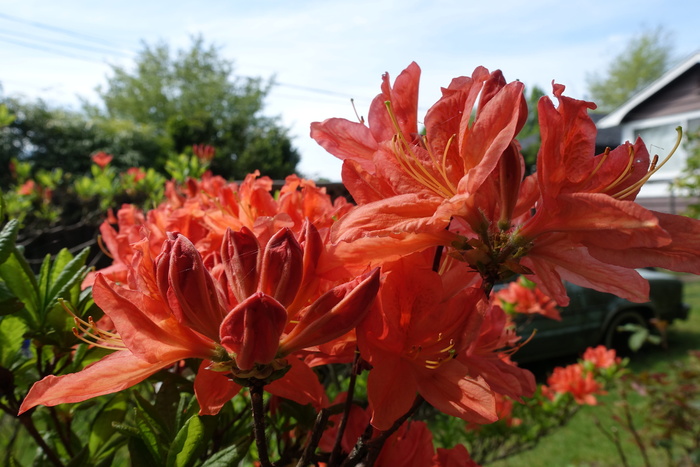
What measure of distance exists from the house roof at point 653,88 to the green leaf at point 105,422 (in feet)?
45.0

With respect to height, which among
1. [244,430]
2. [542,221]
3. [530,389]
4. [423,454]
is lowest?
[244,430]

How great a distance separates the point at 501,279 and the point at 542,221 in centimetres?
8

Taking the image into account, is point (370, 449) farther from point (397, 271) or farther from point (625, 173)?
point (625, 173)

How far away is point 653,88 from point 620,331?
8.15m

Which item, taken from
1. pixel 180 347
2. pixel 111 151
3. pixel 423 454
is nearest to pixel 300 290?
pixel 180 347

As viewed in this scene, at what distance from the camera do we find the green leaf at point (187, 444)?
0.64m

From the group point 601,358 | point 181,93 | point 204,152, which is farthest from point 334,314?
point 181,93

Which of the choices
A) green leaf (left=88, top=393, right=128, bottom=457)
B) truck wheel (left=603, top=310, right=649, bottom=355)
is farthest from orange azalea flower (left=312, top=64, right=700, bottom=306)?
truck wheel (left=603, top=310, right=649, bottom=355)

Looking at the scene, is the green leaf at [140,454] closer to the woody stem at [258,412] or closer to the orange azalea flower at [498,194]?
the woody stem at [258,412]

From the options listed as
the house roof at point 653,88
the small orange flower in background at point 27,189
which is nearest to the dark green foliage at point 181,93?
the house roof at point 653,88

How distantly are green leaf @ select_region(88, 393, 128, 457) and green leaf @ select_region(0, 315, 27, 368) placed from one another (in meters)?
0.18

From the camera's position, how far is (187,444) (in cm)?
65

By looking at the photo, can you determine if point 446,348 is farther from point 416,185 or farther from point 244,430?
point 244,430

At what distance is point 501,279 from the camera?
0.63 meters
